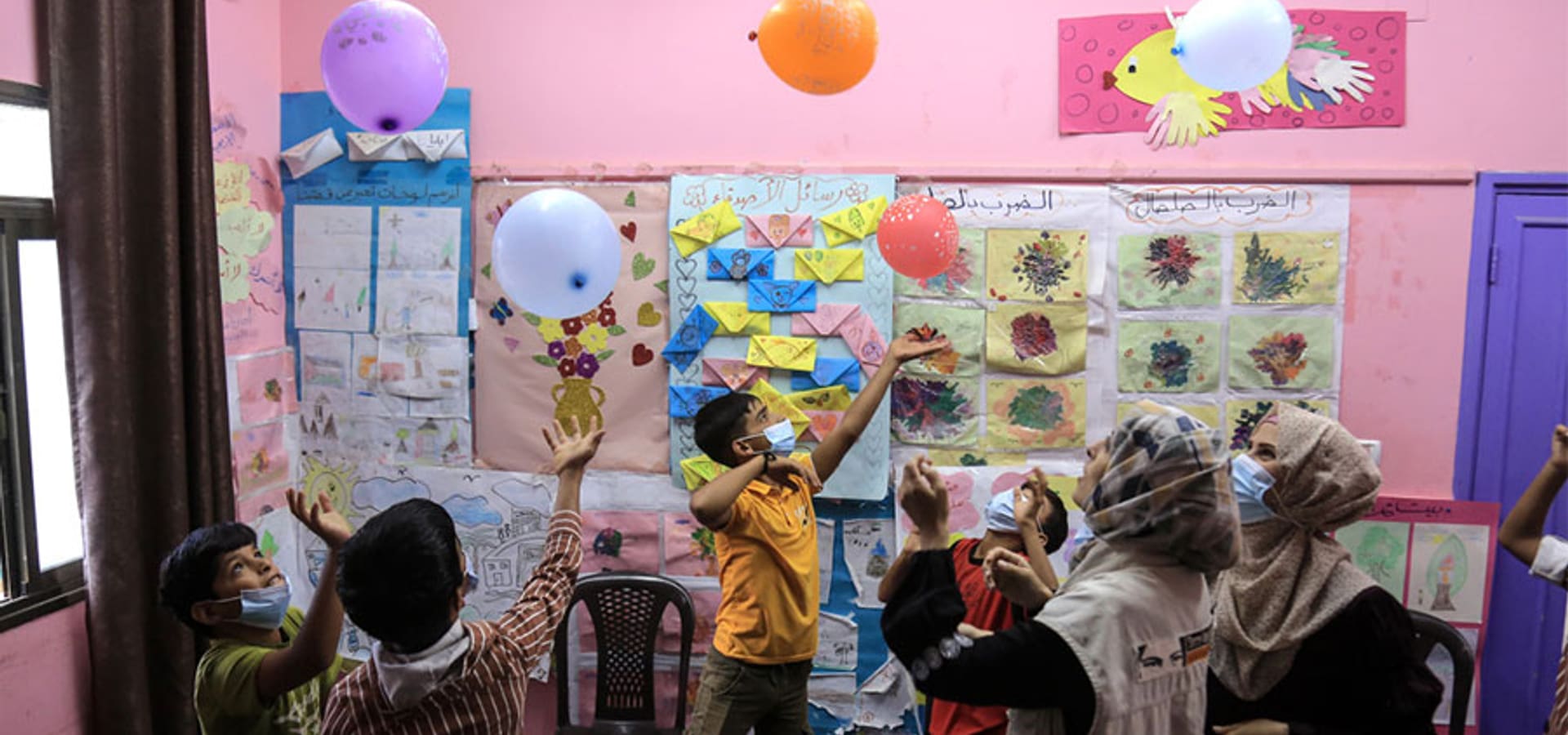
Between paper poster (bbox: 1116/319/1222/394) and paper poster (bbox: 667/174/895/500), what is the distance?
0.70 metres

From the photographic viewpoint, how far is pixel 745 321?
3121 mm

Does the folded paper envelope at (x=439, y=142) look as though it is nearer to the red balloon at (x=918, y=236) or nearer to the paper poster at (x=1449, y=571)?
the red balloon at (x=918, y=236)

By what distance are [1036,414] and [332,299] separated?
227 centimetres

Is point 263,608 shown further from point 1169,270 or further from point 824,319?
point 1169,270

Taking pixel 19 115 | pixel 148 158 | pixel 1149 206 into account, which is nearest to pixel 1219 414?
pixel 1149 206

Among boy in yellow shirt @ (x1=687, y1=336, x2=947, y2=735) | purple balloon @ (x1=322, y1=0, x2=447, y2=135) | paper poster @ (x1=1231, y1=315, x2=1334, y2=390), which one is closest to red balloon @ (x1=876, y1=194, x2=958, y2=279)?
boy in yellow shirt @ (x1=687, y1=336, x2=947, y2=735)

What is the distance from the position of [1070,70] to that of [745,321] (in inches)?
47.2

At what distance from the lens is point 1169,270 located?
299cm

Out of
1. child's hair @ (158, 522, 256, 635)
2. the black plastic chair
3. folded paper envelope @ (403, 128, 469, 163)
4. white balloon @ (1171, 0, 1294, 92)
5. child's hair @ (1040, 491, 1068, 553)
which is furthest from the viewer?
folded paper envelope @ (403, 128, 469, 163)

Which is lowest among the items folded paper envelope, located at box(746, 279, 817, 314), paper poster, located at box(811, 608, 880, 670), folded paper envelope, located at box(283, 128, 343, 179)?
paper poster, located at box(811, 608, 880, 670)

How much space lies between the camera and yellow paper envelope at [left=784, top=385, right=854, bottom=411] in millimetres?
3076

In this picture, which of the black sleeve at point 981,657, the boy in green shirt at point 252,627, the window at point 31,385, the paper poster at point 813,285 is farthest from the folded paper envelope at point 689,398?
the black sleeve at point 981,657

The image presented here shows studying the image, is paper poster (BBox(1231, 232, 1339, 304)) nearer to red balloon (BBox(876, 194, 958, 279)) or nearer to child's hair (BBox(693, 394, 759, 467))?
red balloon (BBox(876, 194, 958, 279))

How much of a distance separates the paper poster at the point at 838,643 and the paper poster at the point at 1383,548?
142 cm
